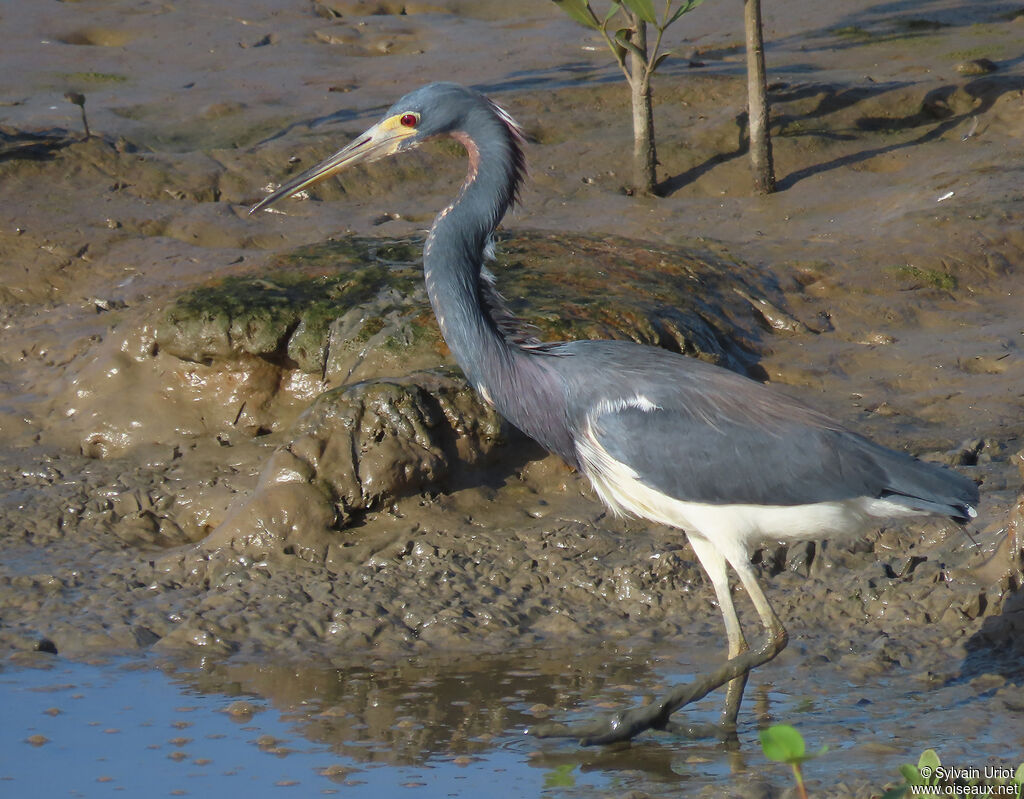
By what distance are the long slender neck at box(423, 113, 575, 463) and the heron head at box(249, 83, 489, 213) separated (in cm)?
31

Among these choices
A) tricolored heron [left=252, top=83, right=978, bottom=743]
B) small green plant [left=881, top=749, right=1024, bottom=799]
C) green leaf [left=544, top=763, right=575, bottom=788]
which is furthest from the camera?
tricolored heron [left=252, top=83, right=978, bottom=743]

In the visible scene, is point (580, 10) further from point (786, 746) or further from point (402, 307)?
point (786, 746)

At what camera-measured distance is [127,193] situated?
10.3m

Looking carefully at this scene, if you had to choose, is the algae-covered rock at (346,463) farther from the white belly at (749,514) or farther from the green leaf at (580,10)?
the green leaf at (580,10)

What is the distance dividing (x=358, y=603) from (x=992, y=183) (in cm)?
645

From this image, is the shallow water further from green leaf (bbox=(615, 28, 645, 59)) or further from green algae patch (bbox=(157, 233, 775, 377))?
green leaf (bbox=(615, 28, 645, 59))

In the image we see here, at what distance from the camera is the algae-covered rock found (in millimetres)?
6035

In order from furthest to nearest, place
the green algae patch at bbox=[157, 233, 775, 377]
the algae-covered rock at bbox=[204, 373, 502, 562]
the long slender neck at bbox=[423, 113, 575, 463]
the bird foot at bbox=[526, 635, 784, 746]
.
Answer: the green algae patch at bbox=[157, 233, 775, 377]
the algae-covered rock at bbox=[204, 373, 502, 562]
the long slender neck at bbox=[423, 113, 575, 463]
the bird foot at bbox=[526, 635, 784, 746]

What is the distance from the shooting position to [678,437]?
4.77 meters

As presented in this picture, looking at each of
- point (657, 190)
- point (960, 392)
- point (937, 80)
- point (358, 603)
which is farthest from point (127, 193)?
point (937, 80)

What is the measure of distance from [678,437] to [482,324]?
0.83 m

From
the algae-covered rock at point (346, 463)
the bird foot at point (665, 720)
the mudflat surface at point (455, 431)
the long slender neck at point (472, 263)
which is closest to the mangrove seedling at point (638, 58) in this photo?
the mudflat surface at point (455, 431)

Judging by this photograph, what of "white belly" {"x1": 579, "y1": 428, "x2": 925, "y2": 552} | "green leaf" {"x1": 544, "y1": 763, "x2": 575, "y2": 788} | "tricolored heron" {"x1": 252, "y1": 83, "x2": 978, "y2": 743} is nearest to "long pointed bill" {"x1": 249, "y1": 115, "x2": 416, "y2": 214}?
"tricolored heron" {"x1": 252, "y1": 83, "x2": 978, "y2": 743}

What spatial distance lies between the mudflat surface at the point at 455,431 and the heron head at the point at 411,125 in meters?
1.32
